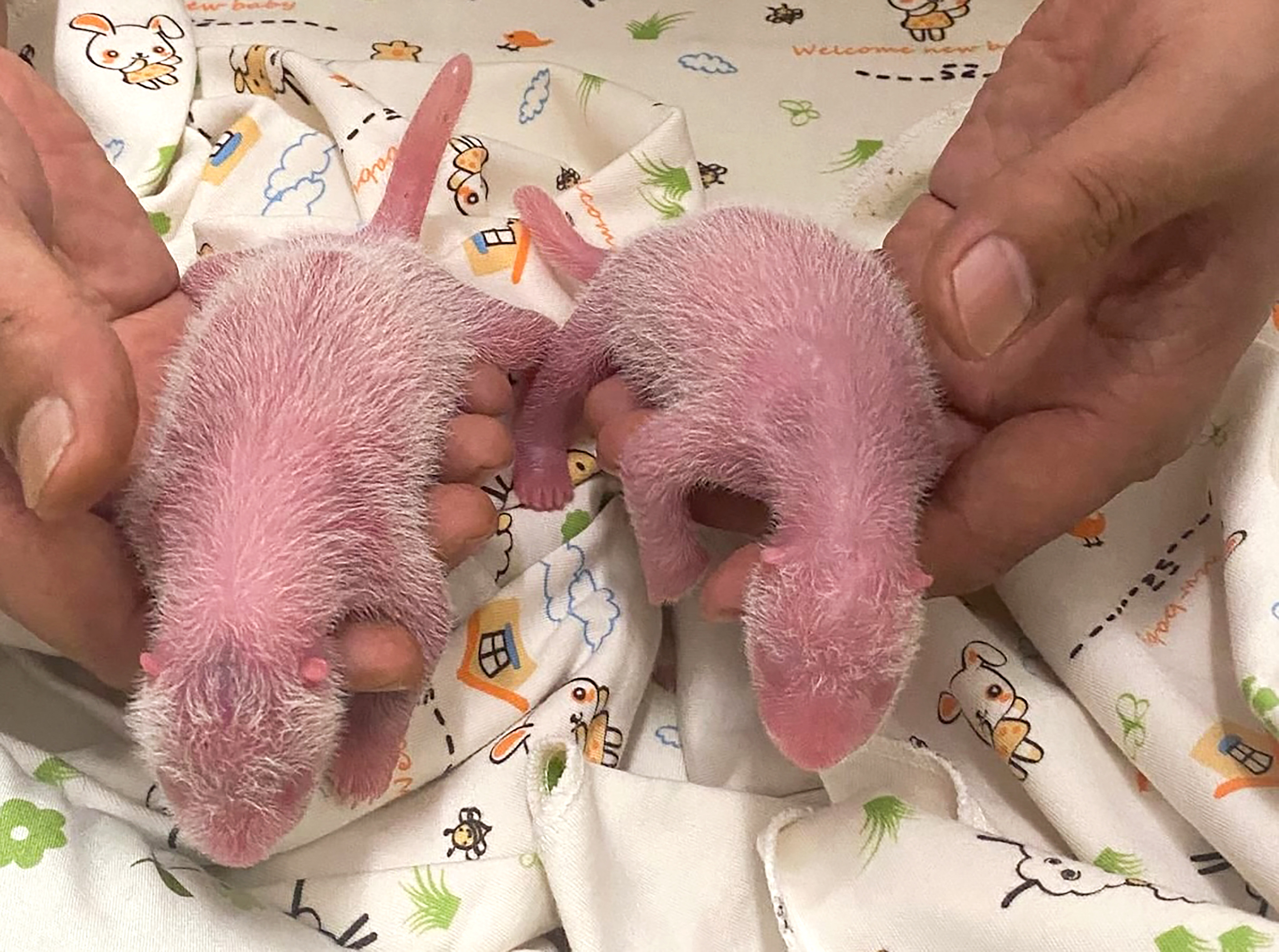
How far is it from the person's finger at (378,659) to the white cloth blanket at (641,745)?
14cm

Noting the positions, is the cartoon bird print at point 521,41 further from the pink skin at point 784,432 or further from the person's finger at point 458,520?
the person's finger at point 458,520

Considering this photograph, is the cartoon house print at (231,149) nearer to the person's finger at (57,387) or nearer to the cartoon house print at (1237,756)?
the person's finger at (57,387)

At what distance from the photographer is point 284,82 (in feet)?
3.74

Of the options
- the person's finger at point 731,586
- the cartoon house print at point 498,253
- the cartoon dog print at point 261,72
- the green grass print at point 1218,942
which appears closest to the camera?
the green grass print at point 1218,942

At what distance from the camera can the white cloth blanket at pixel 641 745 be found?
2.51 ft

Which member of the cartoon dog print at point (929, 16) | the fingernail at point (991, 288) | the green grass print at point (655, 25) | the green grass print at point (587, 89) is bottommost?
the green grass print at point (587, 89)

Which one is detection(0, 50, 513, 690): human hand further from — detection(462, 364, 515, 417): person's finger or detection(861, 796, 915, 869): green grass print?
detection(861, 796, 915, 869): green grass print

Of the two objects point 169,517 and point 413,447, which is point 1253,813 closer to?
point 413,447

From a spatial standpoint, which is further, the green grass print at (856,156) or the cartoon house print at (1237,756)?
the green grass print at (856,156)

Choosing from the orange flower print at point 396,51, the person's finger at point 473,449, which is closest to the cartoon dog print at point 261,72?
the orange flower print at point 396,51

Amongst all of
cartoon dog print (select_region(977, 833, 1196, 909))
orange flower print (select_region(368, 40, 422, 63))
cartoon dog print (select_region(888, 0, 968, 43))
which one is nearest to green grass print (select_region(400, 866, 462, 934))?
cartoon dog print (select_region(977, 833, 1196, 909))

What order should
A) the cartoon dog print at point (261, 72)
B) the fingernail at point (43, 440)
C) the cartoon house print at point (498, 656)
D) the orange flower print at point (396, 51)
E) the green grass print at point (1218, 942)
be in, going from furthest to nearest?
the orange flower print at point (396, 51)
the cartoon dog print at point (261, 72)
the cartoon house print at point (498, 656)
the green grass print at point (1218, 942)
the fingernail at point (43, 440)

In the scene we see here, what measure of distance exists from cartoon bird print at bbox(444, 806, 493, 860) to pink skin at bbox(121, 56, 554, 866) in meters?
0.09

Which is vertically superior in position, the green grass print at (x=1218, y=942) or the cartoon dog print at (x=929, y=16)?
the cartoon dog print at (x=929, y=16)
